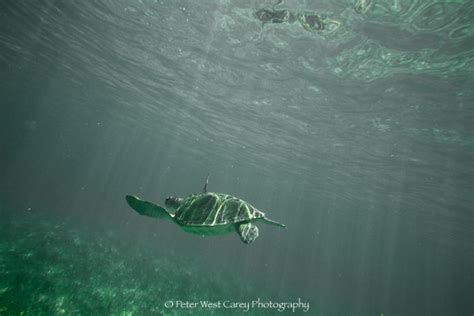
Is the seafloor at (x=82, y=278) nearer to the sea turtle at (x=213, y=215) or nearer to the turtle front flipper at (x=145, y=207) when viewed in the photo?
the turtle front flipper at (x=145, y=207)

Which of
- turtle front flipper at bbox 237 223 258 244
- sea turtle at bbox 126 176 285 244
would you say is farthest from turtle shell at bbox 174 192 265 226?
turtle front flipper at bbox 237 223 258 244

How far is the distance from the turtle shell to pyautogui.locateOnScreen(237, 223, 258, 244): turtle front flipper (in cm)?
20

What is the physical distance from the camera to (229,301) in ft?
64.6

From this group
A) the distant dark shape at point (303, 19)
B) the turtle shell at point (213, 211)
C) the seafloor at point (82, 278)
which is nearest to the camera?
the turtle shell at point (213, 211)

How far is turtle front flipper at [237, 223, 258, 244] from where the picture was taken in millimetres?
5748

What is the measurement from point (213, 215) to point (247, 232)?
113 centimetres

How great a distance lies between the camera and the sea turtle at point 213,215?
6.06m

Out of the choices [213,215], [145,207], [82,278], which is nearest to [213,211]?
[213,215]

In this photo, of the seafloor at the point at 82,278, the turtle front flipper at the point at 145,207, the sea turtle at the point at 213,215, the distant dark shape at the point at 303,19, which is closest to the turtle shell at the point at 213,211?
the sea turtle at the point at 213,215

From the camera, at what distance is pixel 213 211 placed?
689 centimetres

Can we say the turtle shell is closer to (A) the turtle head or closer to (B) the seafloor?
(A) the turtle head

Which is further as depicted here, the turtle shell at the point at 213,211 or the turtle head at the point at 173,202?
the turtle head at the point at 173,202

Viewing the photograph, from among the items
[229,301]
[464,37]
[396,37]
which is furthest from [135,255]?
[464,37]

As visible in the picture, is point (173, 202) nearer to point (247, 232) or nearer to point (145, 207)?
point (145, 207)
